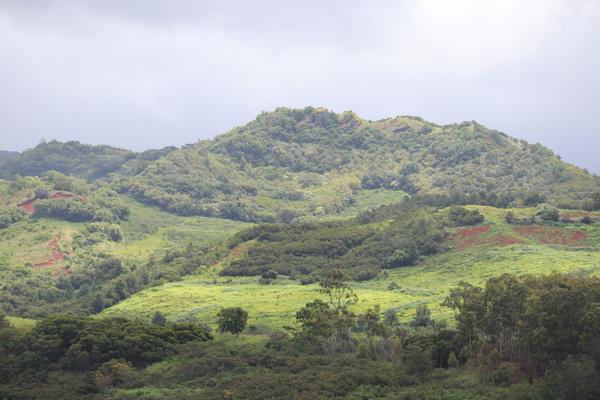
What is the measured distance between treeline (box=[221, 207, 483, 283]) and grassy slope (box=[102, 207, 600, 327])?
10.3 feet

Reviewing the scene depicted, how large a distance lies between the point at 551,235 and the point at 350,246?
1473 inches

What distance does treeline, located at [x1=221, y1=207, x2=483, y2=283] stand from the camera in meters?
143

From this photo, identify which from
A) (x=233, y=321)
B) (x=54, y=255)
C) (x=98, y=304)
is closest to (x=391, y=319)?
(x=233, y=321)

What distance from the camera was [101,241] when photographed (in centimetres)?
19962

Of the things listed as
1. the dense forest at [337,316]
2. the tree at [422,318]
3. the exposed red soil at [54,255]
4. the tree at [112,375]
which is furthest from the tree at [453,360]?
the exposed red soil at [54,255]

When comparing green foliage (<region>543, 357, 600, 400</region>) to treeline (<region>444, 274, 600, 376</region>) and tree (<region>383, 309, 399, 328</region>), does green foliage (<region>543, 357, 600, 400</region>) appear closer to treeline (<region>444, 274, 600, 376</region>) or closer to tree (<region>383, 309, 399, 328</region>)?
treeline (<region>444, 274, 600, 376</region>)

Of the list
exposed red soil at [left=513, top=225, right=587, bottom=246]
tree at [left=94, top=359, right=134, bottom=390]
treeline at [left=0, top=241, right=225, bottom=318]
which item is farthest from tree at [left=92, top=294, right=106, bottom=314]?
exposed red soil at [left=513, top=225, right=587, bottom=246]

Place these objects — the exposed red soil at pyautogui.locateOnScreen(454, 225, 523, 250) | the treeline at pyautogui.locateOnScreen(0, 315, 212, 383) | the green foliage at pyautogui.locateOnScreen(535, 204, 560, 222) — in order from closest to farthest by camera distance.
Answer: the treeline at pyautogui.locateOnScreen(0, 315, 212, 383), the exposed red soil at pyautogui.locateOnScreen(454, 225, 523, 250), the green foliage at pyautogui.locateOnScreen(535, 204, 560, 222)

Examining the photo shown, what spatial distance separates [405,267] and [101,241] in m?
88.6

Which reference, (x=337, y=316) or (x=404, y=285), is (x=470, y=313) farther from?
(x=404, y=285)

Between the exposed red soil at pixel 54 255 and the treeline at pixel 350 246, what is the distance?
142 feet

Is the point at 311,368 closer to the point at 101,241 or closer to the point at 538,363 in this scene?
the point at 538,363

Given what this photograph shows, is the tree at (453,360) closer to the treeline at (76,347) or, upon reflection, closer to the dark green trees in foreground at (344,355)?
the dark green trees in foreground at (344,355)

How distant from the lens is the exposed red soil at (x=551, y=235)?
13375 centimetres
